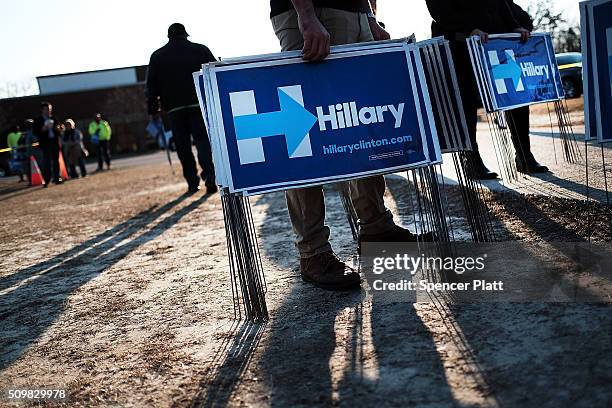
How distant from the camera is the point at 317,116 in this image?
260 cm

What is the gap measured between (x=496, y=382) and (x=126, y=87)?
5387cm

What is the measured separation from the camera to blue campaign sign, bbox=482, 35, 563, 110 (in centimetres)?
484

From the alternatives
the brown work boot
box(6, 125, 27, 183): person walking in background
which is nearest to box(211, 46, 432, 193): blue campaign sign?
the brown work boot

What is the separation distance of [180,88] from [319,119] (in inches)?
202

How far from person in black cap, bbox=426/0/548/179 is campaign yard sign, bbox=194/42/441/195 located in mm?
2267

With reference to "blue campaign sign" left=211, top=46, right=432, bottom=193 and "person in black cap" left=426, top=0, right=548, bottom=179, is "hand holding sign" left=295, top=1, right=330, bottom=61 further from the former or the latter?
"person in black cap" left=426, top=0, right=548, bottom=179

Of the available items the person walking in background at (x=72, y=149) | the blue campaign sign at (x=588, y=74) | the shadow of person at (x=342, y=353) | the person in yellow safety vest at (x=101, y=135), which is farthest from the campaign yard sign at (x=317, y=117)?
the person in yellow safety vest at (x=101, y=135)

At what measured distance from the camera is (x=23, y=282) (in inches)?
154

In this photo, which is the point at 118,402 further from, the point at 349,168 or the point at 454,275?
the point at 454,275

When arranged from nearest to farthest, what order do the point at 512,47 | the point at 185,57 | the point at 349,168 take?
1. the point at 349,168
2. the point at 512,47
3. the point at 185,57

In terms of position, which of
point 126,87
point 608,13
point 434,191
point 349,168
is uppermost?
point 126,87

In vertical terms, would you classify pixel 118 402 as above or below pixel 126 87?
below

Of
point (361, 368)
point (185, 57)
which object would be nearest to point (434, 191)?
point (361, 368)

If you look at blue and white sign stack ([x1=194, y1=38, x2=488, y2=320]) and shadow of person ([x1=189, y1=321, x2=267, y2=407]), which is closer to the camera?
shadow of person ([x1=189, y1=321, x2=267, y2=407])
